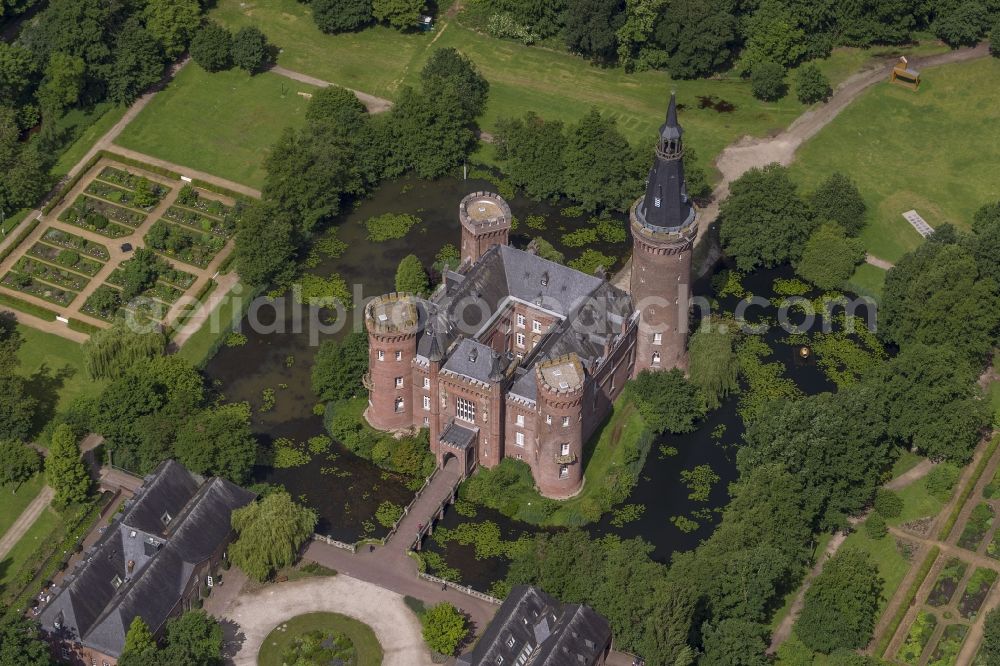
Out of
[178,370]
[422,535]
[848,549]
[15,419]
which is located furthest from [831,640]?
[15,419]

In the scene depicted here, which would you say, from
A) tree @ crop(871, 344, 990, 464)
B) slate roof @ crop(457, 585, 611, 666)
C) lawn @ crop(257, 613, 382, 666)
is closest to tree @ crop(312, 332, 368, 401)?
lawn @ crop(257, 613, 382, 666)

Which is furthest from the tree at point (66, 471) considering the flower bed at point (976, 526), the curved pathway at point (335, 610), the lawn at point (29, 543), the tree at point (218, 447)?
the flower bed at point (976, 526)

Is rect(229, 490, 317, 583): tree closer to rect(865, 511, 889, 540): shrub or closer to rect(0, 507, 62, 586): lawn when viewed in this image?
rect(0, 507, 62, 586): lawn

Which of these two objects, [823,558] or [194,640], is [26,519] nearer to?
[194,640]

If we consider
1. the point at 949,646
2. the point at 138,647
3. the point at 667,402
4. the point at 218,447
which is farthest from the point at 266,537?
the point at 949,646

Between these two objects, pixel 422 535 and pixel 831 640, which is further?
pixel 422 535

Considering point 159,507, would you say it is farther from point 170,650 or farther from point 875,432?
point 875,432

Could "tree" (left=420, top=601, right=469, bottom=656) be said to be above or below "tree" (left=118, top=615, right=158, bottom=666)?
below
